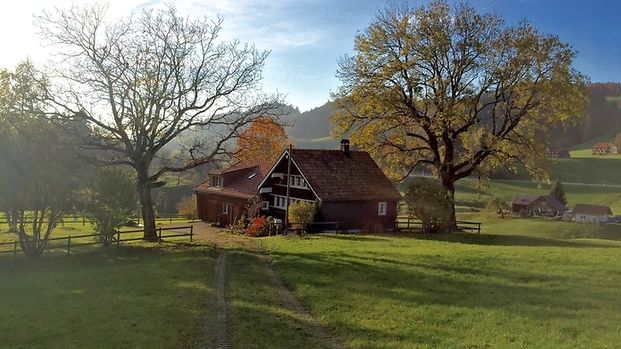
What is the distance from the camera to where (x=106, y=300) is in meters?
18.1

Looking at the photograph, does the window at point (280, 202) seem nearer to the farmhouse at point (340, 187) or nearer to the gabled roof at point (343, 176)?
the farmhouse at point (340, 187)

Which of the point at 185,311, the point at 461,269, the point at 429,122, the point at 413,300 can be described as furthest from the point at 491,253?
the point at 185,311

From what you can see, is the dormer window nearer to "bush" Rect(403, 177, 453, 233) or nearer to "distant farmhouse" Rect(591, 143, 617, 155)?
"bush" Rect(403, 177, 453, 233)

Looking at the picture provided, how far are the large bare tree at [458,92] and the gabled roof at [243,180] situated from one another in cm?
1463

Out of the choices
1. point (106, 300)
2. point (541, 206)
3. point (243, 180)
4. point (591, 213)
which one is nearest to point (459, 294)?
point (106, 300)

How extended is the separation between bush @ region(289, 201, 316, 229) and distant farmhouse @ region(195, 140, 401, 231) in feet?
5.11

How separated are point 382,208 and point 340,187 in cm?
448

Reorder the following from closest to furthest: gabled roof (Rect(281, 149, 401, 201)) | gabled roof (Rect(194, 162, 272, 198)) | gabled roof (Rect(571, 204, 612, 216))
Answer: gabled roof (Rect(281, 149, 401, 201)) < gabled roof (Rect(194, 162, 272, 198)) < gabled roof (Rect(571, 204, 612, 216))

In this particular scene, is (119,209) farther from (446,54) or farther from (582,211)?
(582,211)

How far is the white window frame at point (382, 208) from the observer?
4434 centimetres

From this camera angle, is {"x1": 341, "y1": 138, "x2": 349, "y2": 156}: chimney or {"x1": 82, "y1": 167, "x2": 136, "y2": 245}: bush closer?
{"x1": 82, "y1": 167, "x2": 136, "y2": 245}: bush

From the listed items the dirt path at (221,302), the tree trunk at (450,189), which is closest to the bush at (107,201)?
the dirt path at (221,302)

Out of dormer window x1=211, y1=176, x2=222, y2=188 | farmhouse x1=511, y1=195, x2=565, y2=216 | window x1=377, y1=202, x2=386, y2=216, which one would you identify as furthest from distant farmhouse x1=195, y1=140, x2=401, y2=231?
farmhouse x1=511, y1=195, x2=565, y2=216

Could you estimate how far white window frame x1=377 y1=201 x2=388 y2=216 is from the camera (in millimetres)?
44344
